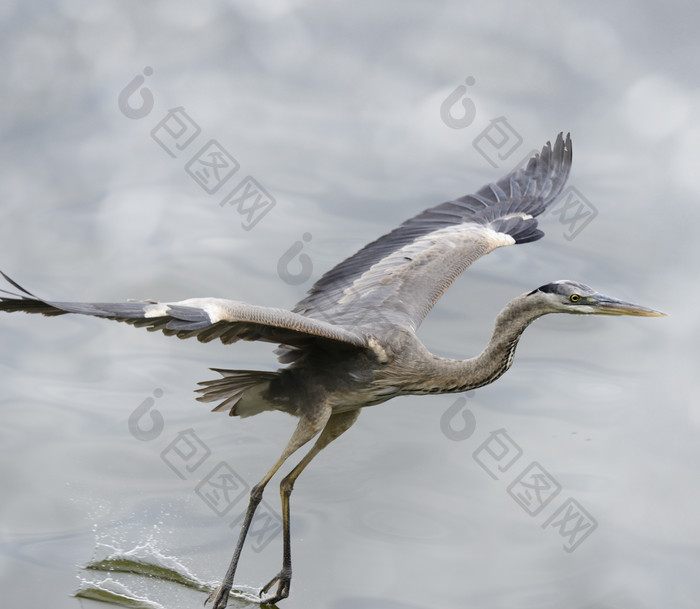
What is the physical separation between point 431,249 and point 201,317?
3.79 metres

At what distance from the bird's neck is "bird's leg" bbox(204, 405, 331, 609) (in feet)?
3.05

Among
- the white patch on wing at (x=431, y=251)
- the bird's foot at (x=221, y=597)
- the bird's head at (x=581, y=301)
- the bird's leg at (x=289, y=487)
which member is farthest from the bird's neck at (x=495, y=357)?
the bird's foot at (x=221, y=597)

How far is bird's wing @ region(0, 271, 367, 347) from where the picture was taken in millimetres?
6391

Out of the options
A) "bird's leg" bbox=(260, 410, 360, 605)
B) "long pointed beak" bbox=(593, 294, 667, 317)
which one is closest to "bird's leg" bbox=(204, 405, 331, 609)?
"bird's leg" bbox=(260, 410, 360, 605)

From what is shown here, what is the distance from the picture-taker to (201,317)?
680 cm

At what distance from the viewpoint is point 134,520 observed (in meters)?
9.46

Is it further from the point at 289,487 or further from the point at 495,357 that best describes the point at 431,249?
the point at 289,487

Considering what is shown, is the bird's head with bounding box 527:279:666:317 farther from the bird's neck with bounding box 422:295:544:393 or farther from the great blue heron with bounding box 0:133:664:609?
the bird's neck with bounding box 422:295:544:393

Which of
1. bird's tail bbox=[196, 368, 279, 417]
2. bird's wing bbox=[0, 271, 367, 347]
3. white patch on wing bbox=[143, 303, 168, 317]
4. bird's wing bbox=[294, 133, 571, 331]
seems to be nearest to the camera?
bird's wing bbox=[0, 271, 367, 347]

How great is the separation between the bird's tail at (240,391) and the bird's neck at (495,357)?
1.28m

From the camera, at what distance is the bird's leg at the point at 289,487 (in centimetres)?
877

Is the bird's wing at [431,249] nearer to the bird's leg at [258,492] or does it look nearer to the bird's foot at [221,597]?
the bird's leg at [258,492]

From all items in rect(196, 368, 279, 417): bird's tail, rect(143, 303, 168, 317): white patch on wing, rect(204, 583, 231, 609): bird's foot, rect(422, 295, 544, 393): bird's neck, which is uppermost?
rect(422, 295, 544, 393): bird's neck

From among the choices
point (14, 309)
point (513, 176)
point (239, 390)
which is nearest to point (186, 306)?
point (14, 309)
